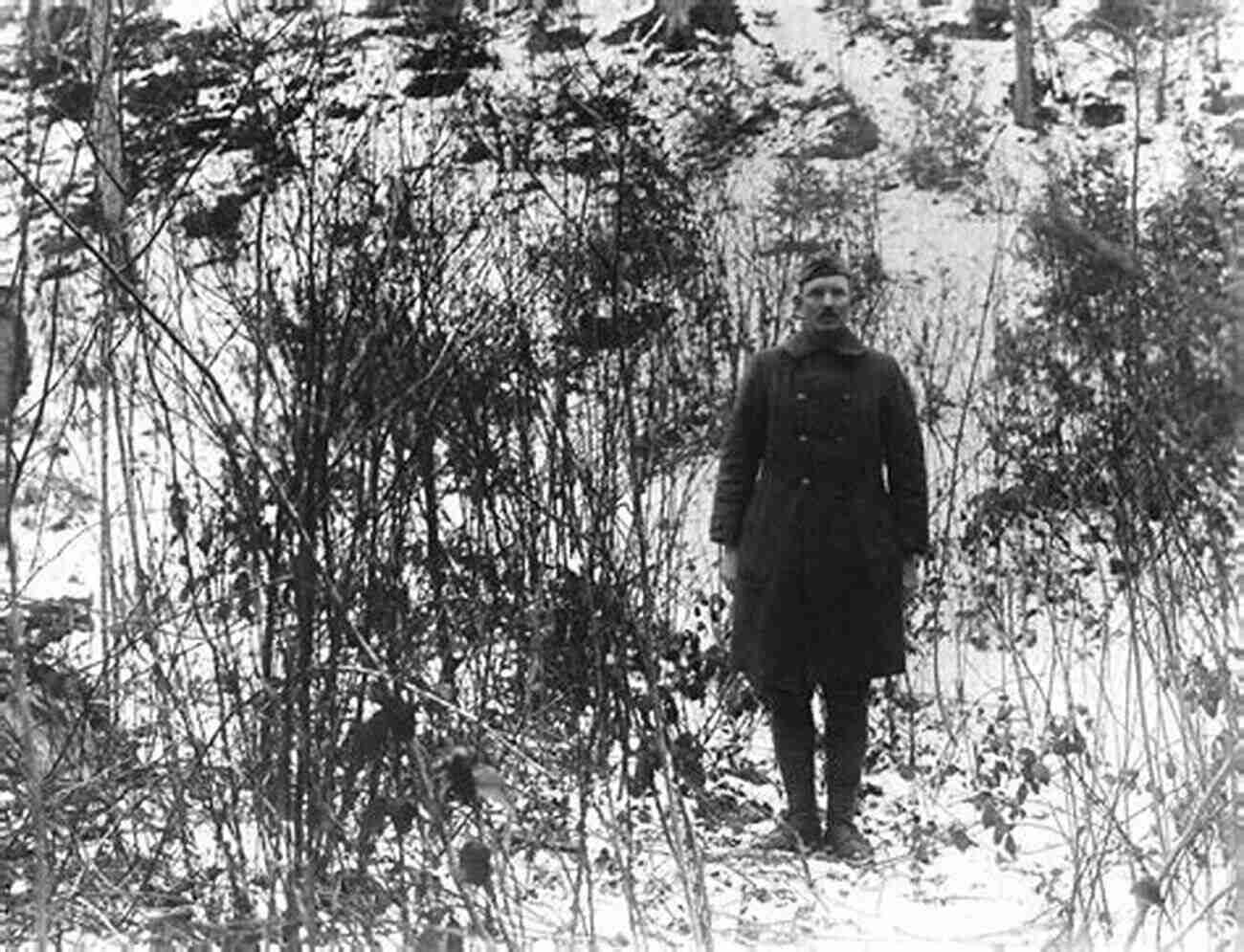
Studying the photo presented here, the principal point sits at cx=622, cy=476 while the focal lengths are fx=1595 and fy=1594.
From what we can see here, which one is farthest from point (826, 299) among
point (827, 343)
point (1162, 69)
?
point (1162, 69)

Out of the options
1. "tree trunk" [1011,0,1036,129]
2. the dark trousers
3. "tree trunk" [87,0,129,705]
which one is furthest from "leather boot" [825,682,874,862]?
"tree trunk" [1011,0,1036,129]

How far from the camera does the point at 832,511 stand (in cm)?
383

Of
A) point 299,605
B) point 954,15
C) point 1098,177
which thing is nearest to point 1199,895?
point 299,605

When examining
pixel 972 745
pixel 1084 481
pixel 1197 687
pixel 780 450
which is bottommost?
pixel 972 745

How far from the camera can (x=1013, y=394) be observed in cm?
710

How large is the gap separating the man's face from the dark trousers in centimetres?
88

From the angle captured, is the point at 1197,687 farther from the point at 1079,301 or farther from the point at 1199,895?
the point at 1079,301

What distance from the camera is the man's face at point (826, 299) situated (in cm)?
381

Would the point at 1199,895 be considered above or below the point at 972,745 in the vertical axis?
above

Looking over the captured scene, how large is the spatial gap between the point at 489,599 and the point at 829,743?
0.91 meters

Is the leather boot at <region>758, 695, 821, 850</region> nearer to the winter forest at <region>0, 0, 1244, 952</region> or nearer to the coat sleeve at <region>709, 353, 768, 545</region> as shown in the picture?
the winter forest at <region>0, 0, 1244, 952</region>

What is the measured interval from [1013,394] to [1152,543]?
3.68 meters

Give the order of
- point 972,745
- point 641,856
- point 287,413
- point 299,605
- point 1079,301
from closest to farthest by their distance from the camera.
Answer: point 299,605
point 287,413
point 641,856
point 972,745
point 1079,301

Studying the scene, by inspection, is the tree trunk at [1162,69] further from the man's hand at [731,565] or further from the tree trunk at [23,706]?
the tree trunk at [23,706]
